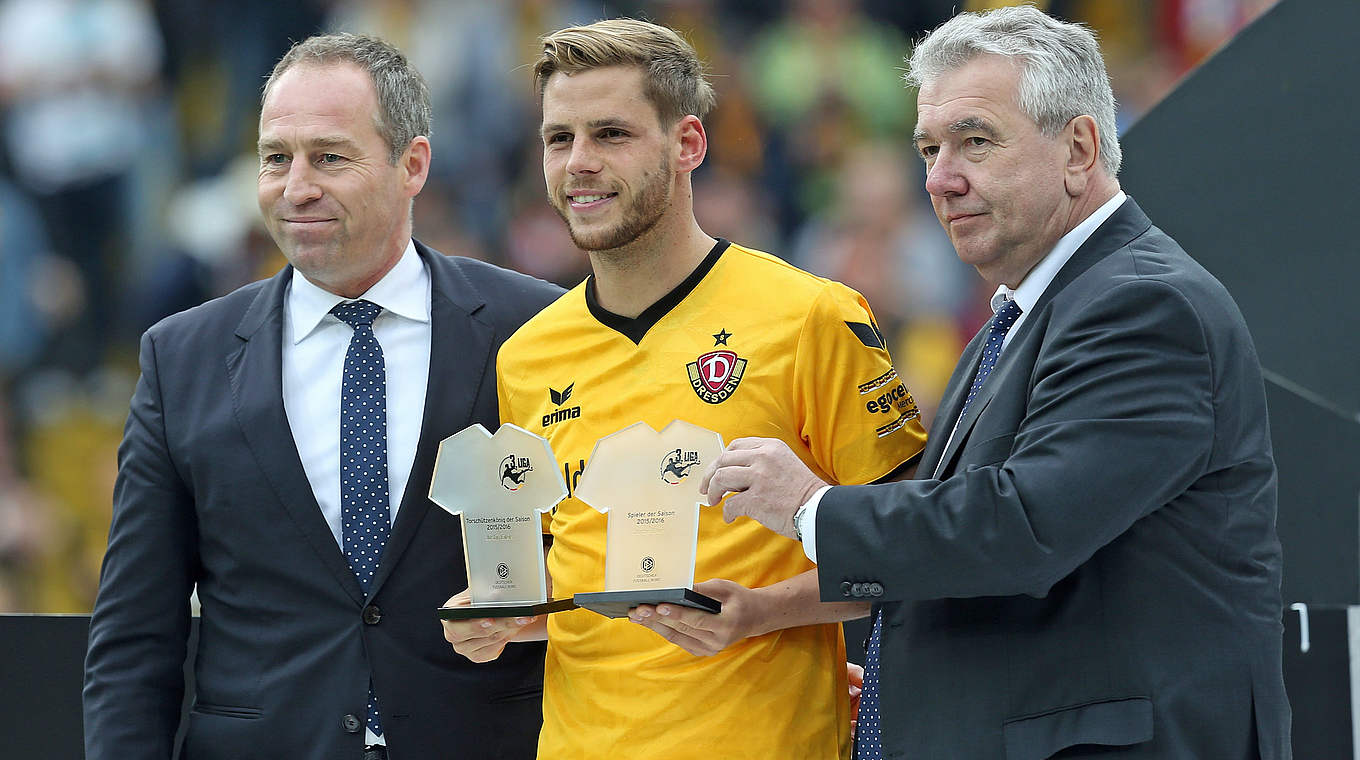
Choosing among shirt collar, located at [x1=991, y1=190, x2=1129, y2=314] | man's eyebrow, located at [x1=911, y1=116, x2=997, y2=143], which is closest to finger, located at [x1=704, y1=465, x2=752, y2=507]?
shirt collar, located at [x1=991, y1=190, x2=1129, y2=314]

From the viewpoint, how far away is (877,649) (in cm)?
258

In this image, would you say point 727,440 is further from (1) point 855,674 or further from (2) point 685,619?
(1) point 855,674

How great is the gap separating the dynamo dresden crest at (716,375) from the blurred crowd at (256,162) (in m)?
3.93

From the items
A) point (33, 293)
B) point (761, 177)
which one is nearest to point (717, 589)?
point (761, 177)

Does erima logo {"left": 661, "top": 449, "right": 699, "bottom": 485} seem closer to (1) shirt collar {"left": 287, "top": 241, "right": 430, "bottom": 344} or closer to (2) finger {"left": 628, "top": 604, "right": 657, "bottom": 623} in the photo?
(2) finger {"left": 628, "top": 604, "right": 657, "bottom": 623}

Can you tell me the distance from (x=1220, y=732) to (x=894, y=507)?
1.78 feet

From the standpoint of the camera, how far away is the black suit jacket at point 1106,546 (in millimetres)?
2102

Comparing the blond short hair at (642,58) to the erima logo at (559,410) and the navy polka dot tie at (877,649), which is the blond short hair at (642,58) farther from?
the navy polka dot tie at (877,649)

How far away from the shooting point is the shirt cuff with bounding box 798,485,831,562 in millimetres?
2260

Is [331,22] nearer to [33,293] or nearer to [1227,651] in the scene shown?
[33,293]

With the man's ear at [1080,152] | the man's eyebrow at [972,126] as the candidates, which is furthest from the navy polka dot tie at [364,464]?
the man's ear at [1080,152]

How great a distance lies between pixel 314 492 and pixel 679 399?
806 millimetres

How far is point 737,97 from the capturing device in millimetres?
7219

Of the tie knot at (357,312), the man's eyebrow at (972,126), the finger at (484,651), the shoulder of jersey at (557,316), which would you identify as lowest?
the finger at (484,651)
